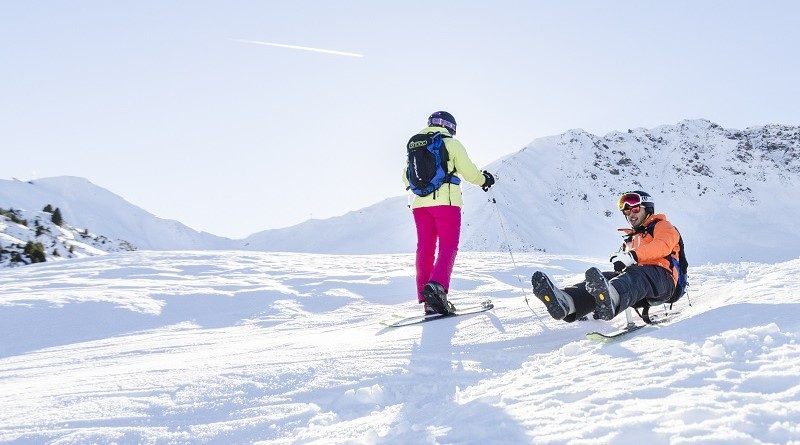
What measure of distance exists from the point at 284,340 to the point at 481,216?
136ft

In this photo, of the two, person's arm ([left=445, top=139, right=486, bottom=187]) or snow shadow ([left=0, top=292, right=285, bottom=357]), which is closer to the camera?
snow shadow ([left=0, top=292, right=285, bottom=357])

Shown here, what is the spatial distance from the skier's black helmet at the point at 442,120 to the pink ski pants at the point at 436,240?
2.87ft

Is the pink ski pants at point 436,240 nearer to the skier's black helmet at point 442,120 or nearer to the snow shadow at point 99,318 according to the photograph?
the skier's black helmet at point 442,120

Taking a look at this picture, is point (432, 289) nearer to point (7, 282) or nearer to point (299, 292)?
point (299, 292)

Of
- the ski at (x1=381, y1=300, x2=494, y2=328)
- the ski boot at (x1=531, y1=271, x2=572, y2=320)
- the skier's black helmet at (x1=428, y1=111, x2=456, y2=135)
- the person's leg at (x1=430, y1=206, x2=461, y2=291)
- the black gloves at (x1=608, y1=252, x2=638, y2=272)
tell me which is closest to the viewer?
the ski boot at (x1=531, y1=271, x2=572, y2=320)

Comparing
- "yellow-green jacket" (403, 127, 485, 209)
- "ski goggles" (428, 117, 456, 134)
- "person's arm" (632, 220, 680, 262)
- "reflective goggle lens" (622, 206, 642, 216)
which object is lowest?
"person's arm" (632, 220, 680, 262)

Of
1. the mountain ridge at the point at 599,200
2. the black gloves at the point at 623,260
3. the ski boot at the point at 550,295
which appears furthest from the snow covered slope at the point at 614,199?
the ski boot at the point at 550,295

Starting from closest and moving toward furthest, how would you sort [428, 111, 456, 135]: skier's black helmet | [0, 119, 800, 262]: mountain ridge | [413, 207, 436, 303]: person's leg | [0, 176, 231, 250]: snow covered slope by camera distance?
[413, 207, 436, 303]: person's leg
[428, 111, 456, 135]: skier's black helmet
[0, 119, 800, 262]: mountain ridge
[0, 176, 231, 250]: snow covered slope

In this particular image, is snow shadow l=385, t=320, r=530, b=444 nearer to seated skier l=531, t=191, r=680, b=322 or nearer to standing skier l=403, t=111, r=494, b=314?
seated skier l=531, t=191, r=680, b=322

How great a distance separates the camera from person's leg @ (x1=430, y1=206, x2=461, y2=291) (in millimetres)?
5555

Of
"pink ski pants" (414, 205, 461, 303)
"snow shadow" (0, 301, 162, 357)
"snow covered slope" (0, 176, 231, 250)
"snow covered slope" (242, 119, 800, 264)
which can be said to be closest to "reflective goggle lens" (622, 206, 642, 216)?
"pink ski pants" (414, 205, 461, 303)

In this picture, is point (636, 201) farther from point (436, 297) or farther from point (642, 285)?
point (436, 297)

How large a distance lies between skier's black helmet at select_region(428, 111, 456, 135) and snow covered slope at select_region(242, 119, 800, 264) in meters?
33.8

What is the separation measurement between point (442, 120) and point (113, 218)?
75887 mm
